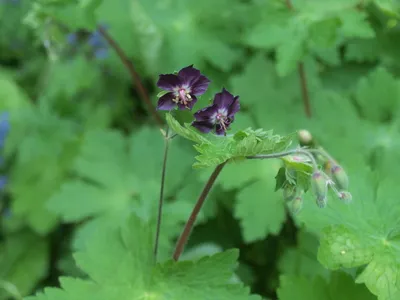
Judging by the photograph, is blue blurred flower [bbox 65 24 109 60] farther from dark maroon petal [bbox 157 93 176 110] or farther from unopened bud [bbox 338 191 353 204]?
unopened bud [bbox 338 191 353 204]

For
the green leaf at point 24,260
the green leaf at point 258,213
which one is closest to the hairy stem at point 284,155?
the green leaf at point 258,213

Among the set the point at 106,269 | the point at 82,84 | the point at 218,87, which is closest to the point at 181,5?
the point at 218,87

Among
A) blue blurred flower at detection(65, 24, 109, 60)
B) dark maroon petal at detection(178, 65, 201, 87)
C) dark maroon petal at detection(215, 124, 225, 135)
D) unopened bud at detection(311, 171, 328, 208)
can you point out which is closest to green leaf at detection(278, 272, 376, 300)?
unopened bud at detection(311, 171, 328, 208)

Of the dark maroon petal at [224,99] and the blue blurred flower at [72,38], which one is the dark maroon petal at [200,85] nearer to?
the dark maroon petal at [224,99]

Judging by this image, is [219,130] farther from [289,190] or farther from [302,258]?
[302,258]

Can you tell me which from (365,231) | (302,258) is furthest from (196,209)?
(302,258)

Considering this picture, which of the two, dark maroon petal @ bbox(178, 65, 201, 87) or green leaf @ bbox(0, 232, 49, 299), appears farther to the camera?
green leaf @ bbox(0, 232, 49, 299)
